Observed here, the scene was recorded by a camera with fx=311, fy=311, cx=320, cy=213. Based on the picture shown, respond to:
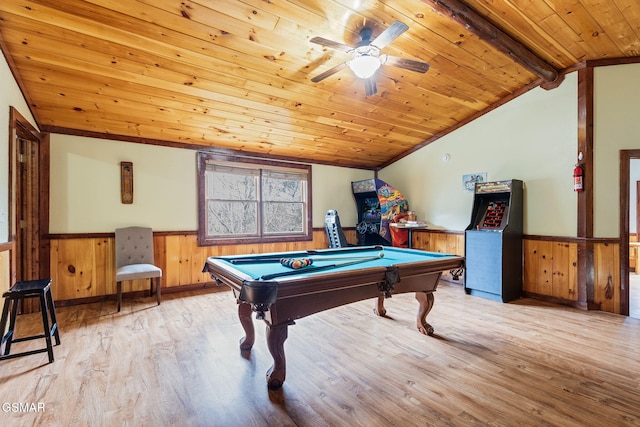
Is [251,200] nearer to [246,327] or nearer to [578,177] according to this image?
[246,327]

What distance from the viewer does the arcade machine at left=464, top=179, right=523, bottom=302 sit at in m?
4.13

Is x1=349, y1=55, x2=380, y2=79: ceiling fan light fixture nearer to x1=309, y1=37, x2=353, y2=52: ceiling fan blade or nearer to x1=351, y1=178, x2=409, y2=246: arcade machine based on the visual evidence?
x1=309, y1=37, x2=353, y2=52: ceiling fan blade

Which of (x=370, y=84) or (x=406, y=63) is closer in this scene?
(x=406, y=63)

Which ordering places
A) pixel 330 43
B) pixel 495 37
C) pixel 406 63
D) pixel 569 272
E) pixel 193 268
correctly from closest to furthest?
pixel 330 43 < pixel 406 63 < pixel 495 37 < pixel 569 272 < pixel 193 268

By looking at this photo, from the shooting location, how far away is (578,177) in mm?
3754

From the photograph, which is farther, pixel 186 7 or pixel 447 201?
pixel 447 201

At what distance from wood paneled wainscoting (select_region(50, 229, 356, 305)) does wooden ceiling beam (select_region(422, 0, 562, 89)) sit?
4161 millimetres

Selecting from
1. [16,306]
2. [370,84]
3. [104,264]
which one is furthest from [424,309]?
[104,264]

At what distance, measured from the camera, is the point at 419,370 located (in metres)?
2.34

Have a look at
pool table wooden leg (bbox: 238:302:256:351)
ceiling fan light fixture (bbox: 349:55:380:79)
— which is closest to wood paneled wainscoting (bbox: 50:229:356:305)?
→ pool table wooden leg (bbox: 238:302:256:351)

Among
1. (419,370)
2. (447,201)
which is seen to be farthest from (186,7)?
(447,201)

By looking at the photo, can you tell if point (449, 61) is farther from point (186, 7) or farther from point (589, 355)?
point (589, 355)

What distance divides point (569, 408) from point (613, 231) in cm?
288

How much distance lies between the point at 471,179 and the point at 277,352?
421 cm
